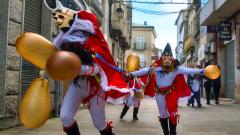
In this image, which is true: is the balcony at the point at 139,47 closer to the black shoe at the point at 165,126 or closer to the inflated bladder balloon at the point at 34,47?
the black shoe at the point at 165,126

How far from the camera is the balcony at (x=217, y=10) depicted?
65.9 ft

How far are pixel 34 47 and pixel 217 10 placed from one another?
1771 centimetres

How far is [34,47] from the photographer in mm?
5066

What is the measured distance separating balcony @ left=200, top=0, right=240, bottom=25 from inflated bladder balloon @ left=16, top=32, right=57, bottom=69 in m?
15.4

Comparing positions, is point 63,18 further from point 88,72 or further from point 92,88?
point 92,88

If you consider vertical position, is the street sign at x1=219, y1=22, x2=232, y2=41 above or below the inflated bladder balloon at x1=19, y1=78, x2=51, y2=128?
above

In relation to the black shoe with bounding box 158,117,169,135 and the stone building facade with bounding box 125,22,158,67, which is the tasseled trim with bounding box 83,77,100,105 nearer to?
the black shoe with bounding box 158,117,169,135

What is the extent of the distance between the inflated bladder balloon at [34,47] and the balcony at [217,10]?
15.4m

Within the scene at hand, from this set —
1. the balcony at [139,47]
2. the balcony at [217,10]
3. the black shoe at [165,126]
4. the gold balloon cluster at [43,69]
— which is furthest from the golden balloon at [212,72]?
the balcony at [139,47]


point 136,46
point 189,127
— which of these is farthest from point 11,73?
point 136,46

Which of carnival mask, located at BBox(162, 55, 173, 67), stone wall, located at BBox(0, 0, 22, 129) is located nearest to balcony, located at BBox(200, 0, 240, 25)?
stone wall, located at BBox(0, 0, 22, 129)

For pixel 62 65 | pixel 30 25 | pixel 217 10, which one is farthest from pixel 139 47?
pixel 62 65

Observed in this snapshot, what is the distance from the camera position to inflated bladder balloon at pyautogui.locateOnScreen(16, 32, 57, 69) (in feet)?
16.6

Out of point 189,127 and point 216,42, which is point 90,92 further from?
point 216,42
